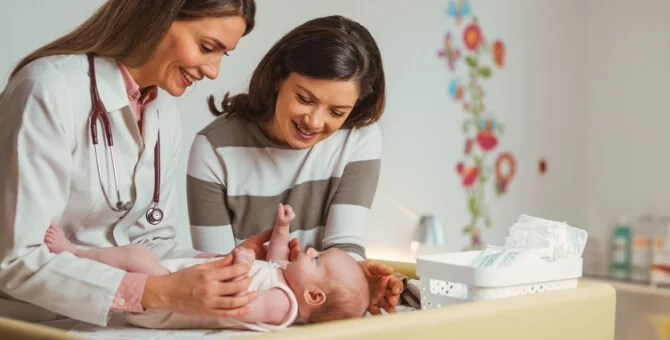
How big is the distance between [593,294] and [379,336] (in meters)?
0.66

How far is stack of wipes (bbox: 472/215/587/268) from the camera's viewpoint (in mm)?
1667

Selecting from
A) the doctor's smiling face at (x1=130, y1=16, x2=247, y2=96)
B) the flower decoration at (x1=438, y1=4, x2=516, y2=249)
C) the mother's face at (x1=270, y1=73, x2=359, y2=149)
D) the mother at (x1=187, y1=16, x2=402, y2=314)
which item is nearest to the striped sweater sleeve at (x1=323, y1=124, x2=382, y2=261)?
the mother at (x1=187, y1=16, x2=402, y2=314)

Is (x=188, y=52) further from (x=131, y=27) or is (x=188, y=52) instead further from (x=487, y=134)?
(x=487, y=134)

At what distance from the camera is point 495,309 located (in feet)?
4.89

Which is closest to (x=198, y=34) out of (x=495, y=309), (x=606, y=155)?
(x=495, y=309)

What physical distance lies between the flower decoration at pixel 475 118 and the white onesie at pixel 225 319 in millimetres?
2516

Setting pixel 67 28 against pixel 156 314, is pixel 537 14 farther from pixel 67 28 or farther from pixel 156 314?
pixel 156 314

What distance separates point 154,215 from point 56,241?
267 mm

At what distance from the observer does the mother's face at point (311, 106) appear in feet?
6.02

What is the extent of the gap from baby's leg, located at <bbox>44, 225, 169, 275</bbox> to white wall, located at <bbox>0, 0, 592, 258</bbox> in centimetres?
114

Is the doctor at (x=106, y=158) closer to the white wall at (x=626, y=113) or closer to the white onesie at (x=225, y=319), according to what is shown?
the white onesie at (x=225, y=319)

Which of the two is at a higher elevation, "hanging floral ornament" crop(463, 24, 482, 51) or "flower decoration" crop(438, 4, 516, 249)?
"hanging floral ornament" crop(463, 24, 482, 51)

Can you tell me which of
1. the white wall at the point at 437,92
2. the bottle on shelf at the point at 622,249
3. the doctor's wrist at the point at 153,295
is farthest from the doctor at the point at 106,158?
the bottle on shelf at the point at 622,249

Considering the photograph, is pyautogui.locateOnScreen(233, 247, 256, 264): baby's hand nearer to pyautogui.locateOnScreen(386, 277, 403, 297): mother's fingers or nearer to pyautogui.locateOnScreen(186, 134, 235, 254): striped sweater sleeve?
pyautogui.locateOnScreen(386, 277, 403, 297): mother's fingers
